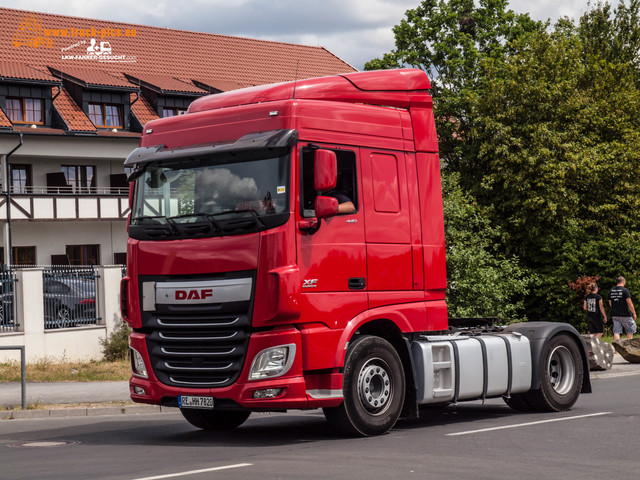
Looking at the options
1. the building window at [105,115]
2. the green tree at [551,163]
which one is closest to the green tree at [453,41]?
the green tree at [551,163]

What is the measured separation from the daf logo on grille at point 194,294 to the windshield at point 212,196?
1.87 ft

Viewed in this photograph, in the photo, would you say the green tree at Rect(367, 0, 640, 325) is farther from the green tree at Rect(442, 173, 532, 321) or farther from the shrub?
the shrub

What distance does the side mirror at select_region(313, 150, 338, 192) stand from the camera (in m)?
10.5

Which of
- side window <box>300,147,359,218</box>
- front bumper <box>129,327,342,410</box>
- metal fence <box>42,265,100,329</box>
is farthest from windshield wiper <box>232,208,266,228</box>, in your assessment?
metal fence <box>42,265,100,329</box>

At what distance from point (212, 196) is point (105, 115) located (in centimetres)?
4020

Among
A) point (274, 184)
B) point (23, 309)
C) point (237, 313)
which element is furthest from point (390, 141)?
point (23, 309)

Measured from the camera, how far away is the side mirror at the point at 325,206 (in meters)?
10.5

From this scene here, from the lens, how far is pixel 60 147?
47531mm

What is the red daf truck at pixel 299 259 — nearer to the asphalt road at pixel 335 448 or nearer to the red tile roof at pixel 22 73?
the asphalt road at pixel 335 448

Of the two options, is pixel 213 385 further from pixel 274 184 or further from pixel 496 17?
pixel 496 17

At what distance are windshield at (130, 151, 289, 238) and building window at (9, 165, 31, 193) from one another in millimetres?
37331

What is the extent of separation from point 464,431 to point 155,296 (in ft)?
11.9

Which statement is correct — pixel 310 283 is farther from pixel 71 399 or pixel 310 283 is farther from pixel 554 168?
pixel 554 168

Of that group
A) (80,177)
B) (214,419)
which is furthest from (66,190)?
(214,419)
